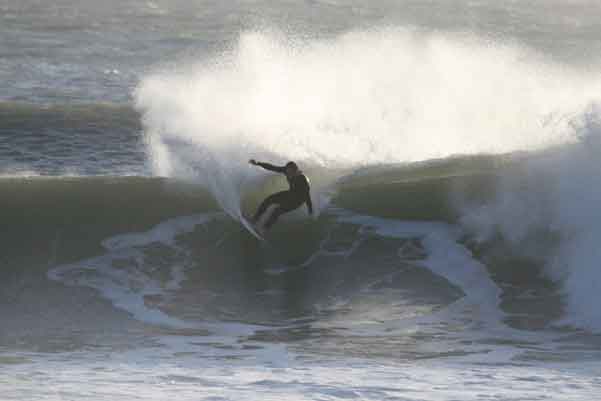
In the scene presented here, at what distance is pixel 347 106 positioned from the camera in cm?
2103

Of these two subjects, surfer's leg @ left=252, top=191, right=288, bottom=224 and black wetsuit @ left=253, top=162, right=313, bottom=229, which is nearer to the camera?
black wetsuit @ left=253, top=162, right=313, bottom=229

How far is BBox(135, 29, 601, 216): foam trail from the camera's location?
17250 millimetres

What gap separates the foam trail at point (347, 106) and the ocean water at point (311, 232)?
68 millimetres

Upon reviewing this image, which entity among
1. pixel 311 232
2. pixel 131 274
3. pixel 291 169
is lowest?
pixel 131 274

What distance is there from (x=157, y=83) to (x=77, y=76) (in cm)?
708

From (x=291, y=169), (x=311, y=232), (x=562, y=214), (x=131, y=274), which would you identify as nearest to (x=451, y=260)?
(x=562, y=214)

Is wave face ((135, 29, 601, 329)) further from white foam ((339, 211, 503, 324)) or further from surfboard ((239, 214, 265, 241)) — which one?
white foam ((339, 211, 503, 324))

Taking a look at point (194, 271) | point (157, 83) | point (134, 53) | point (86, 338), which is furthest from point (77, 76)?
point (86, 338)

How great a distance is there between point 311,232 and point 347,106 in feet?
23.3

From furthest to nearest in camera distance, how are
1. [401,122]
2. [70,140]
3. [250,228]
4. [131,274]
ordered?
[70,140]
[401,122]
[250,228]
[131,274]

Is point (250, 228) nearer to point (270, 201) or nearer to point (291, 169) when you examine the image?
point (270, 201)

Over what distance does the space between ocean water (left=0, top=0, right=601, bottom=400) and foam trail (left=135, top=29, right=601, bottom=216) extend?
2.7 inches

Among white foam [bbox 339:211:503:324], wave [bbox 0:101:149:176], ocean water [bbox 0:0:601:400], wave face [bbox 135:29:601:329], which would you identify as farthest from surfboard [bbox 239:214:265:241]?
wave [bbox 0:101:149:176]

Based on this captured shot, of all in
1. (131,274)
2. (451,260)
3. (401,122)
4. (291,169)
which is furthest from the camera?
(401,122)
